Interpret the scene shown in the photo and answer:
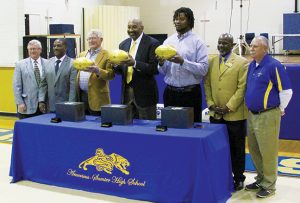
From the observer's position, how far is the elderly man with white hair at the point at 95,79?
4.29m

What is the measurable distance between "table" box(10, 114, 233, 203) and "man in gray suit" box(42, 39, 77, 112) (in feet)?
1.32

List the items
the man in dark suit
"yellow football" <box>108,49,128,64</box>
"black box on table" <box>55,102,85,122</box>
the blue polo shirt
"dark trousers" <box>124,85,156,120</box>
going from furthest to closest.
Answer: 1. "dark trousers" <box>124,85,156,120</box>
2. the man in dark suit
3. "black box on table" <box>55,102,85,122</box>
4. "yellow football" <box>108,49,128,64</box>
5. the blue polo shirt

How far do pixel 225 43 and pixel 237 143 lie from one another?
93cm

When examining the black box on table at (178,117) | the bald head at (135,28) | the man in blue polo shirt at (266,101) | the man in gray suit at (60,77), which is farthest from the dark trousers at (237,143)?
the man in gray suit at (60,77)

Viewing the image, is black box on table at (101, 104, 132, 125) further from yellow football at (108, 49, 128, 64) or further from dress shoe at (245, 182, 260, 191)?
dress shoe at (245, 182, 260, 191)

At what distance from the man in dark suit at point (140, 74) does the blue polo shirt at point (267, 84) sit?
1.01 meters

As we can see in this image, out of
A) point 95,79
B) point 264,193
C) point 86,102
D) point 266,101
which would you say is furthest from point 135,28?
point 264,193

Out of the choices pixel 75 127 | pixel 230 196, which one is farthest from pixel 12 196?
pixel 230 196

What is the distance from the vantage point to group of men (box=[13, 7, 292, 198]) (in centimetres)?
364

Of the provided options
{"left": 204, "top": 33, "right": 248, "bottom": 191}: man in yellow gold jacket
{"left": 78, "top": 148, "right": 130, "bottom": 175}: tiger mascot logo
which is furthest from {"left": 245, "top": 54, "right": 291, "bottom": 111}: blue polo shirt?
{"left": 78, "top": 148, "right": 130, "bottom": 175}: tiger mascot logo

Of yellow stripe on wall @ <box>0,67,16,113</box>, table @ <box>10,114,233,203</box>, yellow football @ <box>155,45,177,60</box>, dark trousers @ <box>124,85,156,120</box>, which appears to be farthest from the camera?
yellow stripe on wall @ <box>0,67,16,113</box>

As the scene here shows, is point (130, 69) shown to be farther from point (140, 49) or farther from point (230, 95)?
point (230, 95)

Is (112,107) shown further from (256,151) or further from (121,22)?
(121,22)

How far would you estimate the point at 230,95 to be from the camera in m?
3.81
